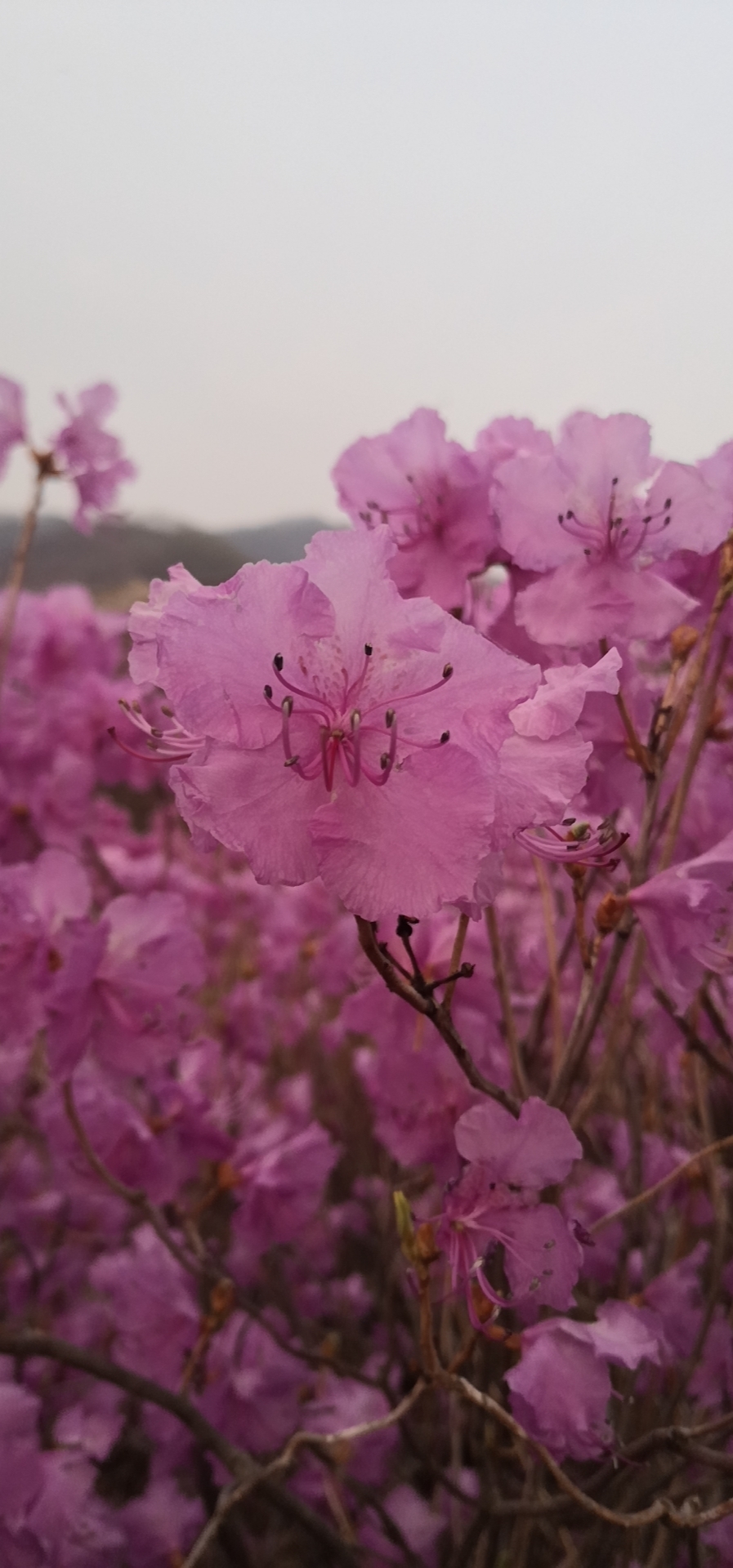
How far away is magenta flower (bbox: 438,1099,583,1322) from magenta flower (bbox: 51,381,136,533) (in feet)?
2.32

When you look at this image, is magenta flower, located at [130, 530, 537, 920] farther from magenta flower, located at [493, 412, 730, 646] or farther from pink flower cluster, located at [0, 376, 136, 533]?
pink flower cluster, located at [0, 376, 136, 533]

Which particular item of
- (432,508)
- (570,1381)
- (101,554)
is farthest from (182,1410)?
(101,554)

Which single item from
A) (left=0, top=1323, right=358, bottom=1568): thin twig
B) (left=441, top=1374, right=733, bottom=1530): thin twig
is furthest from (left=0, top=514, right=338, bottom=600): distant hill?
(left=441, top=1374, right=733, bottom=1530): thin twig

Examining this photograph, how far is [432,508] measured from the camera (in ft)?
1.70

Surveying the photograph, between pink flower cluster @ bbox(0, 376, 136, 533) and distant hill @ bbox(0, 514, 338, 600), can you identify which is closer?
pink flower cluster @ bbox(0, 376, 136, 533)

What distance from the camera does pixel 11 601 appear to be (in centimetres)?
83

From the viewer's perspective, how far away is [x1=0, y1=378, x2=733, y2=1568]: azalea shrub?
13.1 inches

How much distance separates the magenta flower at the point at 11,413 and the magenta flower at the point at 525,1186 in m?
0.81

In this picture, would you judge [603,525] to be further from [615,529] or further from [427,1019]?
[427,1019]

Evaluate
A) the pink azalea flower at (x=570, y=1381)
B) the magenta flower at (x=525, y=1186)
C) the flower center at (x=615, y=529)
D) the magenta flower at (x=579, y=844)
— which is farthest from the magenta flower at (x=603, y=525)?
the pink azalea flower at (x=570, y=1381)

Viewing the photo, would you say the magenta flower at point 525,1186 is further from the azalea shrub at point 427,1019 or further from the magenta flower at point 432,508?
the magenta flower at point 432,508

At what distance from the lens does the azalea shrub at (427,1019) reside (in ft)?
1.09

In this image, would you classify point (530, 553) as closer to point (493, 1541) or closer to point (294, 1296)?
point (493, 1541)

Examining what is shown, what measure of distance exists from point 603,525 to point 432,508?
0.09 m
